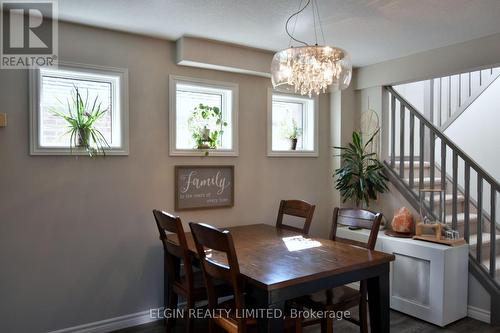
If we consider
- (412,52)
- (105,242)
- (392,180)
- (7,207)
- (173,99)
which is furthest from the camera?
(392,180)

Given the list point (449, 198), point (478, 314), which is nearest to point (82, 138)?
point (478, 314)

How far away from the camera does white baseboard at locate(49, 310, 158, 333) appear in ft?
9.64

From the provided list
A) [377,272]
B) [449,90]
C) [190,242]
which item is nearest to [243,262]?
[190,242]

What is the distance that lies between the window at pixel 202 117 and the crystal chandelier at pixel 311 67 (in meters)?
1.20

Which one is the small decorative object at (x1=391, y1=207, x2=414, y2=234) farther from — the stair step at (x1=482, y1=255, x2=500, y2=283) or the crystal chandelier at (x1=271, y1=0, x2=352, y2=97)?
the crystal chandelier at (x1=271, y1=0, x2=352, y2=97)

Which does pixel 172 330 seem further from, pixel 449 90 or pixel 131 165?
pixel 449 90

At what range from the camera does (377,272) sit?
2.35 metres

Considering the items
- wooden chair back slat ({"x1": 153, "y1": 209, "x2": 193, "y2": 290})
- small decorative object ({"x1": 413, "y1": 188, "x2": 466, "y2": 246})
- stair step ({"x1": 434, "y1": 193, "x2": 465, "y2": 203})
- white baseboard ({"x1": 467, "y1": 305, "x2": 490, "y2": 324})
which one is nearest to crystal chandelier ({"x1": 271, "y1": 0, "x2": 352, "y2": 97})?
wooden chair back slat ({"x1": 153, "y1": 209, "x2": 193, "y2": 290})

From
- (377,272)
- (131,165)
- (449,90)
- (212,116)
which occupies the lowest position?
(377,272)

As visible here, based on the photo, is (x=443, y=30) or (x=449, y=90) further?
(x=449, y=90)

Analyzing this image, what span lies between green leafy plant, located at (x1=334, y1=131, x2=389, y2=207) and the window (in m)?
1.27

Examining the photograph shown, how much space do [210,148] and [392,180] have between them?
2.01 meters

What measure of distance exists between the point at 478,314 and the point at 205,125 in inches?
115

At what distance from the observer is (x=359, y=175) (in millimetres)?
4000
